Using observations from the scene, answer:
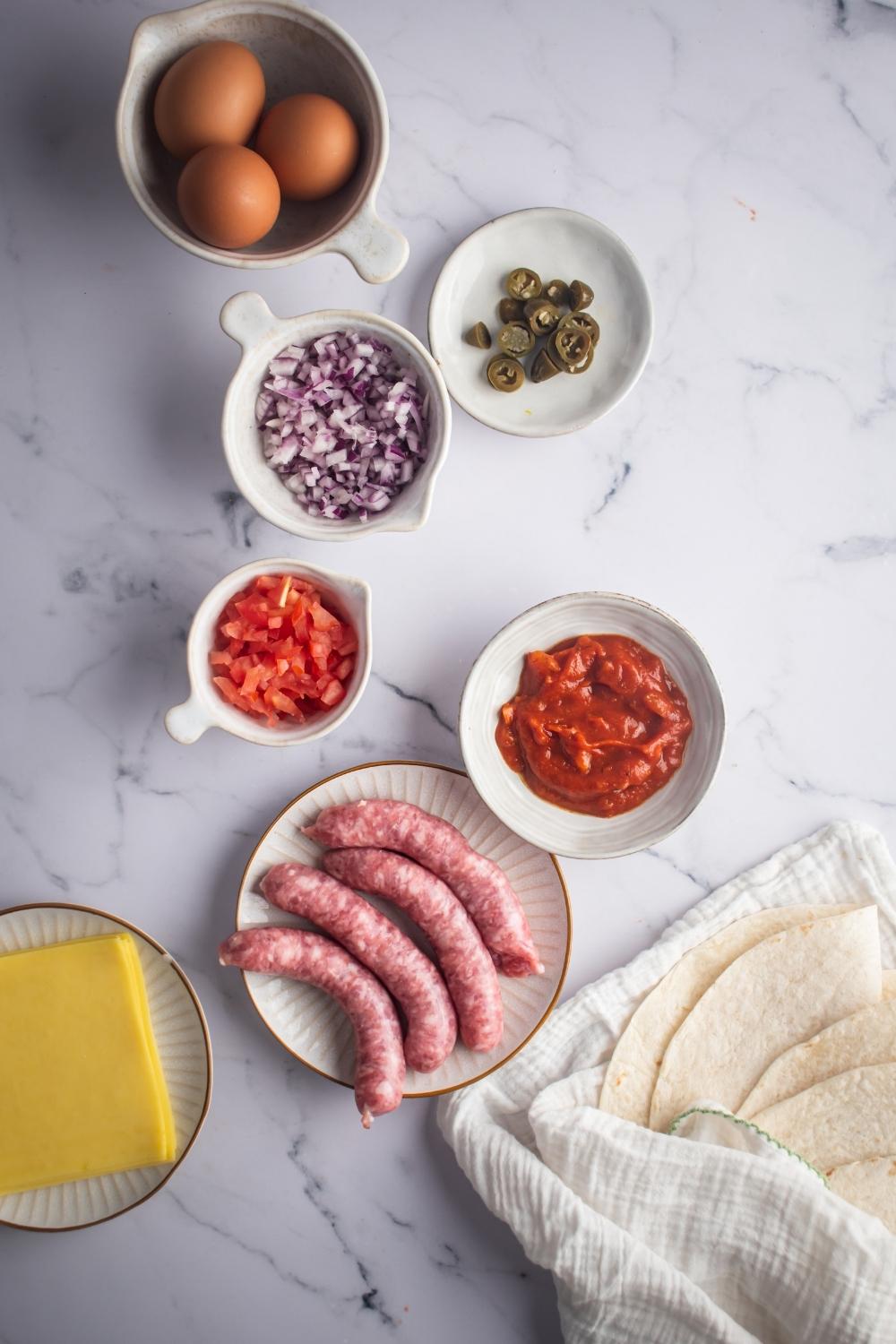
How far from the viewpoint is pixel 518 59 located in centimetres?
236

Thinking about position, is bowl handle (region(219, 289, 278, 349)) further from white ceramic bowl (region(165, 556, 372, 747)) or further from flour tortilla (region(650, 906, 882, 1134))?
flour tortilla (region(650, 906, 882, 1134))

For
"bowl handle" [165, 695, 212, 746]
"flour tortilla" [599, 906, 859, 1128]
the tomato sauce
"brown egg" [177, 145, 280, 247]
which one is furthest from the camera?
"flour tortilla" [599, 906, 859, 1128]

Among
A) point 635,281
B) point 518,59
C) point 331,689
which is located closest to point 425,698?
point 331,689

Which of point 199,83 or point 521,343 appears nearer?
point 199,83

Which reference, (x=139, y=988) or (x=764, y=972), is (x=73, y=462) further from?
(x=764, y=972)

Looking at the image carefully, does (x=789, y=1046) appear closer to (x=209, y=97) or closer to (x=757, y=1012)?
(x=757, y=1012)

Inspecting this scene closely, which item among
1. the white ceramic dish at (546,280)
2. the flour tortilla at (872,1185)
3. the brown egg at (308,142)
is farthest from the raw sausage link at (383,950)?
the brown egg at (308,142)

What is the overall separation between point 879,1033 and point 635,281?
5.97 feet

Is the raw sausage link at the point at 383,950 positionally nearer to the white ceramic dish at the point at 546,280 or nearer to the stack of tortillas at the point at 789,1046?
the stack of tortillas at the point at 789,1046

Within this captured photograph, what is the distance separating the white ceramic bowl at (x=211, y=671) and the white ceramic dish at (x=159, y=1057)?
58 cm

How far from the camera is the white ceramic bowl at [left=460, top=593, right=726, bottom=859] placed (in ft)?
7.37

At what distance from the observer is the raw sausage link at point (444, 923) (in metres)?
2.20

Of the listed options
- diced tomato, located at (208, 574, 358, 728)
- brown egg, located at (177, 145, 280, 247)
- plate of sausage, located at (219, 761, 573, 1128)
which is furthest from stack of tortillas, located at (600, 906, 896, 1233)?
brown egg, located at (177, 145, 280, 247)

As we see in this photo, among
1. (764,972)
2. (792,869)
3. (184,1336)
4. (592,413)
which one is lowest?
(184,1336)
